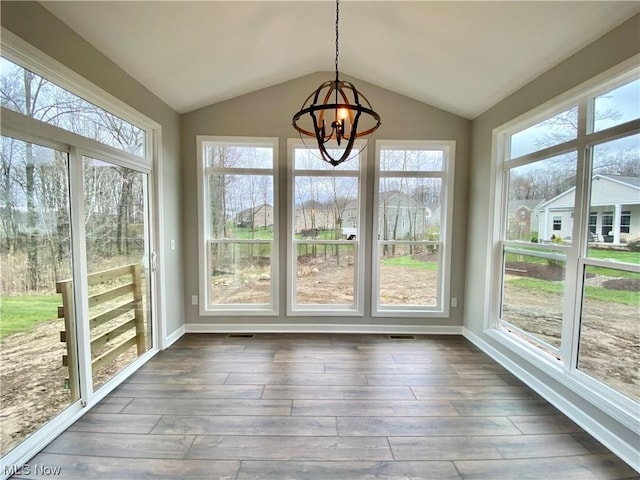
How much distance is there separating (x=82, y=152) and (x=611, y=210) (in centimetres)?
372

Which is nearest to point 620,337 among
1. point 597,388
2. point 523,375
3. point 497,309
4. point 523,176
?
point 597,388

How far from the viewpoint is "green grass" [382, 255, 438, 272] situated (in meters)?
3.64

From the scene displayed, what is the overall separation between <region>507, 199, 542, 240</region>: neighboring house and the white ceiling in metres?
1.09

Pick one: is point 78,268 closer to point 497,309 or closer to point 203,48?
point 203,48

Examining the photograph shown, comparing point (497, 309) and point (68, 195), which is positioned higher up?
point (68, 195)

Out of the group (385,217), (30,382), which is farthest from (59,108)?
(385,217)

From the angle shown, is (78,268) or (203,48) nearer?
(78,268)

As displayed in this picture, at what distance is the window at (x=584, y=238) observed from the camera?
1813 millimetres

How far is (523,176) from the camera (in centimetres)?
276

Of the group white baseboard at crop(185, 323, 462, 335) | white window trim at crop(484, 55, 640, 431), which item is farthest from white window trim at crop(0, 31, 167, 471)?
white window trim at crop(484, 55, 640, 431)

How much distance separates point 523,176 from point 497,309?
1.42 metres

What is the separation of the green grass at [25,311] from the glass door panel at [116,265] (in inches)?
12.1

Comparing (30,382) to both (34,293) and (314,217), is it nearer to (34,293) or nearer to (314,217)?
(34,293)

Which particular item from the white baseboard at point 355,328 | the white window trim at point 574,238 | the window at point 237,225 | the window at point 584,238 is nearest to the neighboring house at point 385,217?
the window at point 237,225
